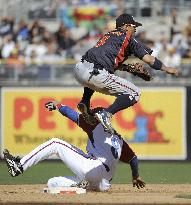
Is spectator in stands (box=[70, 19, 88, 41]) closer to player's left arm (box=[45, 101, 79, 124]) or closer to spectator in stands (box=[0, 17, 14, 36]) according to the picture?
spectator in stands (box=[0, 17, 14, 36])

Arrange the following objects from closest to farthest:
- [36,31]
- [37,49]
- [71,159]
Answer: [71,159] → [37,49] → [36,31]

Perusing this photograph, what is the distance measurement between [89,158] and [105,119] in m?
0.55

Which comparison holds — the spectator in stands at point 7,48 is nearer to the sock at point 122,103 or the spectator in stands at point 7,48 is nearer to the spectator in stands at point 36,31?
the spectator in stands at point 36,31

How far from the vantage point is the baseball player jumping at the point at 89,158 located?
949 centimetres

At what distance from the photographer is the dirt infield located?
836cm

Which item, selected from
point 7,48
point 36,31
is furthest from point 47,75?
point 36,31

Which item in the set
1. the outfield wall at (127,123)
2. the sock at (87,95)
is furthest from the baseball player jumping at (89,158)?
the outfield wall at (127,123)

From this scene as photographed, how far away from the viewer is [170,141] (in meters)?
16.8

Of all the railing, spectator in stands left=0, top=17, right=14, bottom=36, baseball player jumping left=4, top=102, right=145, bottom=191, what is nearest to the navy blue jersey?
baseball player jumping left=4, top=102, right=145, bottom=191

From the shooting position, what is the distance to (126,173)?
14617 mm

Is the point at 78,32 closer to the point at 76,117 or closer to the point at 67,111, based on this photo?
the point at 67,111

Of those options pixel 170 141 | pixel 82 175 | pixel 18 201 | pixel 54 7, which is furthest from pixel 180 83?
pixel 18 201

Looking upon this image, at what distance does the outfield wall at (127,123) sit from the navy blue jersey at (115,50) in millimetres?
6205

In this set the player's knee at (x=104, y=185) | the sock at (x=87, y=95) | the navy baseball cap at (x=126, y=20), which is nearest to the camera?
the player's knee at (x=104, y=185)
